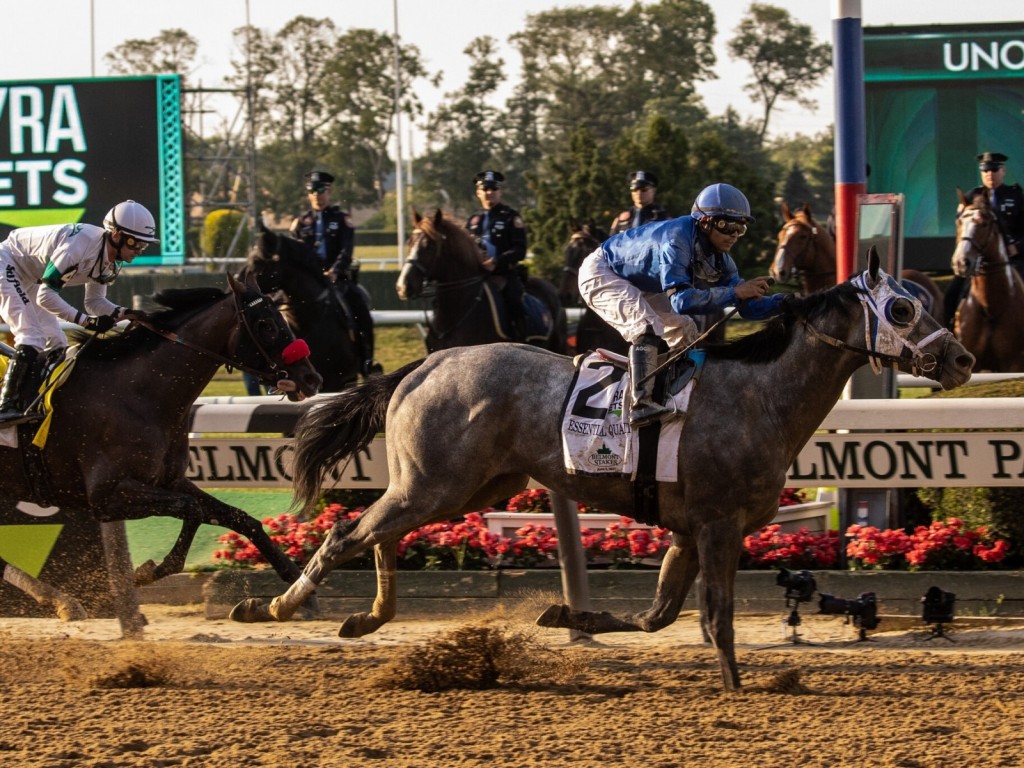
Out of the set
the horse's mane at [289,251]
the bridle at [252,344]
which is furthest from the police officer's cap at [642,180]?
the bridle at [252,344]

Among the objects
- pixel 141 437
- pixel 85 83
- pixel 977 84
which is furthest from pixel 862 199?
pixel 977 84

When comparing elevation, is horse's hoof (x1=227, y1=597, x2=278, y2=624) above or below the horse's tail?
below

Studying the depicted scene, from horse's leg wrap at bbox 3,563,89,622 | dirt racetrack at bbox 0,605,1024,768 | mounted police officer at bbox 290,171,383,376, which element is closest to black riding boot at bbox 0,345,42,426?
horse's leg wrap at bbox 3,563,89,622

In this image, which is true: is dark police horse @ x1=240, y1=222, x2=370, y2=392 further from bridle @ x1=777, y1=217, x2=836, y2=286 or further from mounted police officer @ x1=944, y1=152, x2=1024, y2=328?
mounted police officer @ x1=944, y1=152, x2=1024, y2=328

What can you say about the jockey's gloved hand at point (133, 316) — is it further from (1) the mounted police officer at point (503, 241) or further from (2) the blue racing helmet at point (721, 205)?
(1) the mounted police officer at point (503, 241)

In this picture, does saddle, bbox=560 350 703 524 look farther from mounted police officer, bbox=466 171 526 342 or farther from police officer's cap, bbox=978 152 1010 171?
police officer's cap, bbox=978 152 1010 171

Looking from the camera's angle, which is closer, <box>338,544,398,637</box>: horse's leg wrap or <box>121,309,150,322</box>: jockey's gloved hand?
<box>338,544,398,637</box>: horse's leg wrap

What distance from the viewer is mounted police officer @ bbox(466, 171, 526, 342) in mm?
10867

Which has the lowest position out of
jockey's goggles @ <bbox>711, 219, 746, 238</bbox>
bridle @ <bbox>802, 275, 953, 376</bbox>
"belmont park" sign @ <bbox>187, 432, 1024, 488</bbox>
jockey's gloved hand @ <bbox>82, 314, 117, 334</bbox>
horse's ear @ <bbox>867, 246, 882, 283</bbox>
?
"belmont park" sign @ <bbox>187, 432, 1024, 488</bbox>

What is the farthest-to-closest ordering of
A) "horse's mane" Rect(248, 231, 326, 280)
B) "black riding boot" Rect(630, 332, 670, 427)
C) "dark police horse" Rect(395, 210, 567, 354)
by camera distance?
"dark police horse" Rect(395, 210, 567, 354), "horse's mane" Rect(248, 231, 326, 280), "black riding boot" Rect(630, 332, 670, 427)

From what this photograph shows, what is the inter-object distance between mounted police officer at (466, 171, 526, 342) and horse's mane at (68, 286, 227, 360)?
4.35m

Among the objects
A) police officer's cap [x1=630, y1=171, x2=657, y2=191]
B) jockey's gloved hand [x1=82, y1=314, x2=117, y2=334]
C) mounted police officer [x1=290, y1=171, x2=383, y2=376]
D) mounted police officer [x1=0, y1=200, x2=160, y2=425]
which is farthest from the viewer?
police officer's cap [x1=630, y1=171, x2=657, y2=191]

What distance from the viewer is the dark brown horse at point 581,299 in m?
11.3

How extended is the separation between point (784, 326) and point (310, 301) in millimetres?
5764
